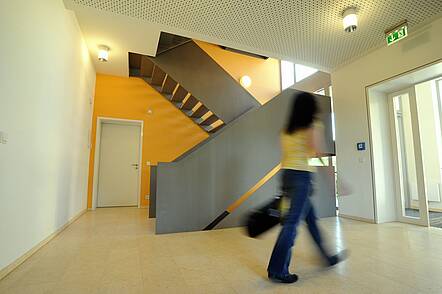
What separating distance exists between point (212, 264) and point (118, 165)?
436 cm

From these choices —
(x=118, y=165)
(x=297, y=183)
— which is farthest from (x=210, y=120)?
(x=297, y=183)

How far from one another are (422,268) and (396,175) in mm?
2376

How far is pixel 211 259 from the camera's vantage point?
2170 millimetres

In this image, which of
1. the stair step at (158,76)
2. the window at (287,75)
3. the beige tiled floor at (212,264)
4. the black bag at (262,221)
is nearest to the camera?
the beige tiled floor at (212,264)

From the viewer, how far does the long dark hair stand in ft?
5.95

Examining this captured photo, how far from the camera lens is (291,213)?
170 centimetres

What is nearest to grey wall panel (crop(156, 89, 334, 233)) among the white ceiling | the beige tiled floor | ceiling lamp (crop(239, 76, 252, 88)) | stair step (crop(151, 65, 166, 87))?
the beige tiled floor

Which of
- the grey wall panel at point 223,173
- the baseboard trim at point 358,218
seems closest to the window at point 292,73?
the grey wall panel at point 223,173

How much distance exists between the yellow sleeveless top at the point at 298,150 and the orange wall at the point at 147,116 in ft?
14.5

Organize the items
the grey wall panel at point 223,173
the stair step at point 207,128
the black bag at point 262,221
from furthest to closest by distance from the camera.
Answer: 1. the stair step at point 207,128
2. the grey wall panel at point 223,173
3. the black bag at point 262,221

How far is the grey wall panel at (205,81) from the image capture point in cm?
478

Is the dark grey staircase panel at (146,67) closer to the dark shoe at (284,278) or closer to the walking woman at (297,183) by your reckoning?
the walking woman at (297,183)

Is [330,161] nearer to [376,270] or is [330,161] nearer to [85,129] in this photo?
[376,270]

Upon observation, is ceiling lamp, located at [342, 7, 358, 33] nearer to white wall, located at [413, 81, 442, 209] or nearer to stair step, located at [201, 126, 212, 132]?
white wall, located at [413, 81, 442, 209]
